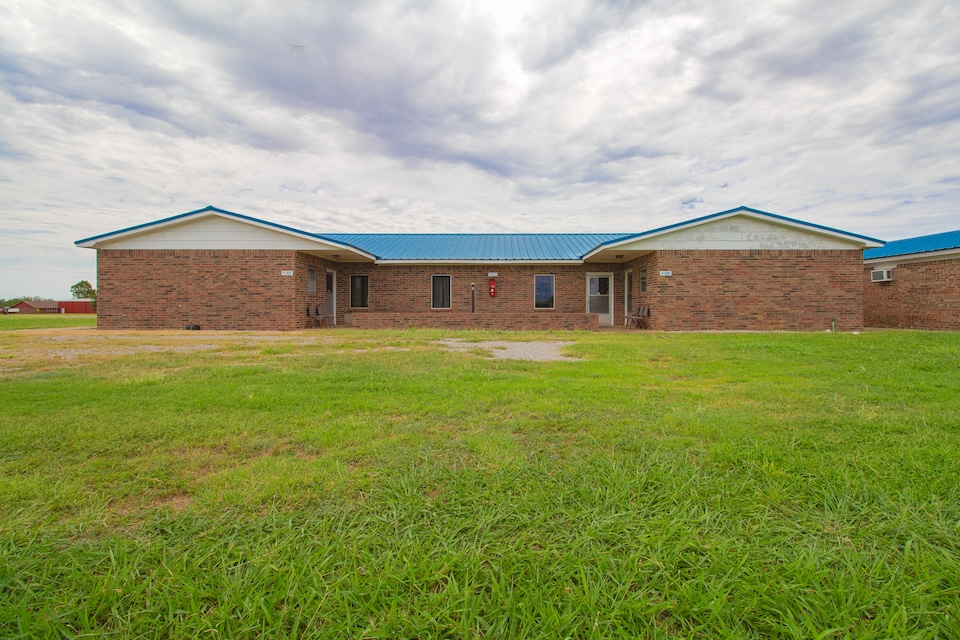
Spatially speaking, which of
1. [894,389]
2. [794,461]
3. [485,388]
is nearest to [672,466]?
[794,461]

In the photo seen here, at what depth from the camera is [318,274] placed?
1952cm

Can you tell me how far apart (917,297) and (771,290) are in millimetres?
5951

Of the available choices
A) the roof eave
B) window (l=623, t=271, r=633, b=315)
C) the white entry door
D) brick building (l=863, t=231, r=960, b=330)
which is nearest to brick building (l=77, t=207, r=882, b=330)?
window (l=623, t=271, r=633, b=315)

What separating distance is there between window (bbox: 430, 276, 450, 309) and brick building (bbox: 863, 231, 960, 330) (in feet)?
55.4

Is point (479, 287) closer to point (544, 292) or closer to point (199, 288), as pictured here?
point (544, 292)

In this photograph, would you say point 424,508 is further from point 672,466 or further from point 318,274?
point 318,274

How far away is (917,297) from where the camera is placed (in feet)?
57.3

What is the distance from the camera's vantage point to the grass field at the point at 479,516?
1706 millimetres

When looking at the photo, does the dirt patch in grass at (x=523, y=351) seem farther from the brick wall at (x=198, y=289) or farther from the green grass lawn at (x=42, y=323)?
the green grass lawn at (x=42, y=323)

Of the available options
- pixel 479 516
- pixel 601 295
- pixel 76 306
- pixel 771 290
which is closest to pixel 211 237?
pixel 601 295

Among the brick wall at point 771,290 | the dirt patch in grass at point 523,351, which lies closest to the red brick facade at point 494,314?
the brick wall at point 771,290

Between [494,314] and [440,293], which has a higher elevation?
[440,293]

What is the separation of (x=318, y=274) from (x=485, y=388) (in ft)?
51.5

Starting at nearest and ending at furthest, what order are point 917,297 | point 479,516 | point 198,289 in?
point 479,516
point 198,289
point 917,297
